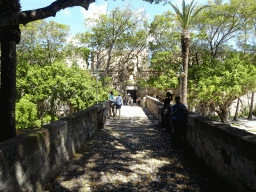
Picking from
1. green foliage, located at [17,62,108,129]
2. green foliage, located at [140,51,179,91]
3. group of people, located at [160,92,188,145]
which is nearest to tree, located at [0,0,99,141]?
group of people, located at [160,92,188,145]

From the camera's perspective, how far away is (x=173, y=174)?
4004 millimetres

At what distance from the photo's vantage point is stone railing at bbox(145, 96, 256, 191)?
2.69 m

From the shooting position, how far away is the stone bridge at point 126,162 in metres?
2.75

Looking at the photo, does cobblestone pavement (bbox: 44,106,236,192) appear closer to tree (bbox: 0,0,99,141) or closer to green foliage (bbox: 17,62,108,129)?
tree (bbox: 0,0,99,141)

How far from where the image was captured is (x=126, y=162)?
4.67 metres

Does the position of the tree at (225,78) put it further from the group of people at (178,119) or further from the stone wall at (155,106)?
the group of people at (178,119)

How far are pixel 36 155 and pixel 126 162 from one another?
84.6 inches

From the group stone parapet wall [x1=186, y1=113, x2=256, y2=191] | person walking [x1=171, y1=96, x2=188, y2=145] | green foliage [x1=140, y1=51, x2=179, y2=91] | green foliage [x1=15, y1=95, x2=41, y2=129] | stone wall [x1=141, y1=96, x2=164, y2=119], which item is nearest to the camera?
stone parapet wall [x1=186, y1=113, x2=256, y2=191]

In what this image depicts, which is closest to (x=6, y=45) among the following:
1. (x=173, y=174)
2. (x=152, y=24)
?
(x=173, y=174)

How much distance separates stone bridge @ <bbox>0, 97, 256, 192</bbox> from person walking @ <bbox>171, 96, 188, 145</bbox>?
0.19 metres

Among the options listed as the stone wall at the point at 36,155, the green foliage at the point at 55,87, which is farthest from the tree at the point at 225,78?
the stone wall at the point at 36,155

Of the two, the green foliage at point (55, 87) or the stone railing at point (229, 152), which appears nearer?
the stone railing at point (229, 152)

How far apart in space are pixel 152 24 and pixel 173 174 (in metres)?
23.5

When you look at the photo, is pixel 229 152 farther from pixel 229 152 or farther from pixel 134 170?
pixel 134 170
